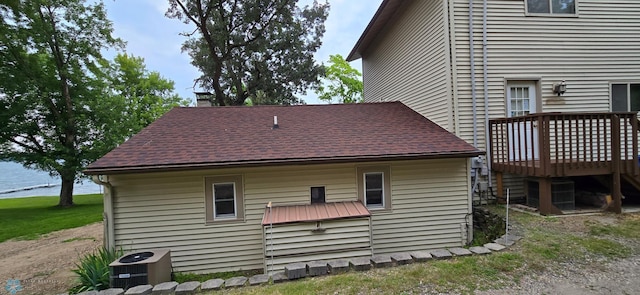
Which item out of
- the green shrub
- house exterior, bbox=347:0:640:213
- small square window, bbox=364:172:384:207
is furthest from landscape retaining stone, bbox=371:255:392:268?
the green shrub

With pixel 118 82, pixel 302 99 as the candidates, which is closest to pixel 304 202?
pixel 302 99

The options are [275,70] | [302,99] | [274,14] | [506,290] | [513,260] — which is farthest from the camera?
[302,99]

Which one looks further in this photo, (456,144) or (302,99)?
(302,99)

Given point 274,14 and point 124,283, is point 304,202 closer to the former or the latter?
point 124,283

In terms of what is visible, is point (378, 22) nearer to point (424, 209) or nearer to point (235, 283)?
point (424, 209)

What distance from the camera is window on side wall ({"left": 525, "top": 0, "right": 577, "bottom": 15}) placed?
277 inches

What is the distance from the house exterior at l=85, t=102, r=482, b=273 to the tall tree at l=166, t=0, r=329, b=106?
10.2 meters

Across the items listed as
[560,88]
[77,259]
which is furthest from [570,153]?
[77,259]

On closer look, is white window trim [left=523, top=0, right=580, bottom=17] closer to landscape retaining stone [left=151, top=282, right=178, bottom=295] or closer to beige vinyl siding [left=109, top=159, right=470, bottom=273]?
beige vinyl siding [left=109, top=159, right=470, bottom=273]

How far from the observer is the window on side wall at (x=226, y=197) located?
560 cm

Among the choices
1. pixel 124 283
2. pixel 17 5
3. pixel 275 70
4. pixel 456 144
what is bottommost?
pixel 124 283

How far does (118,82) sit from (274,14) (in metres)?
15.4

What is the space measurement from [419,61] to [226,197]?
21.0ft

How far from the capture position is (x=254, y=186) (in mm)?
5707
